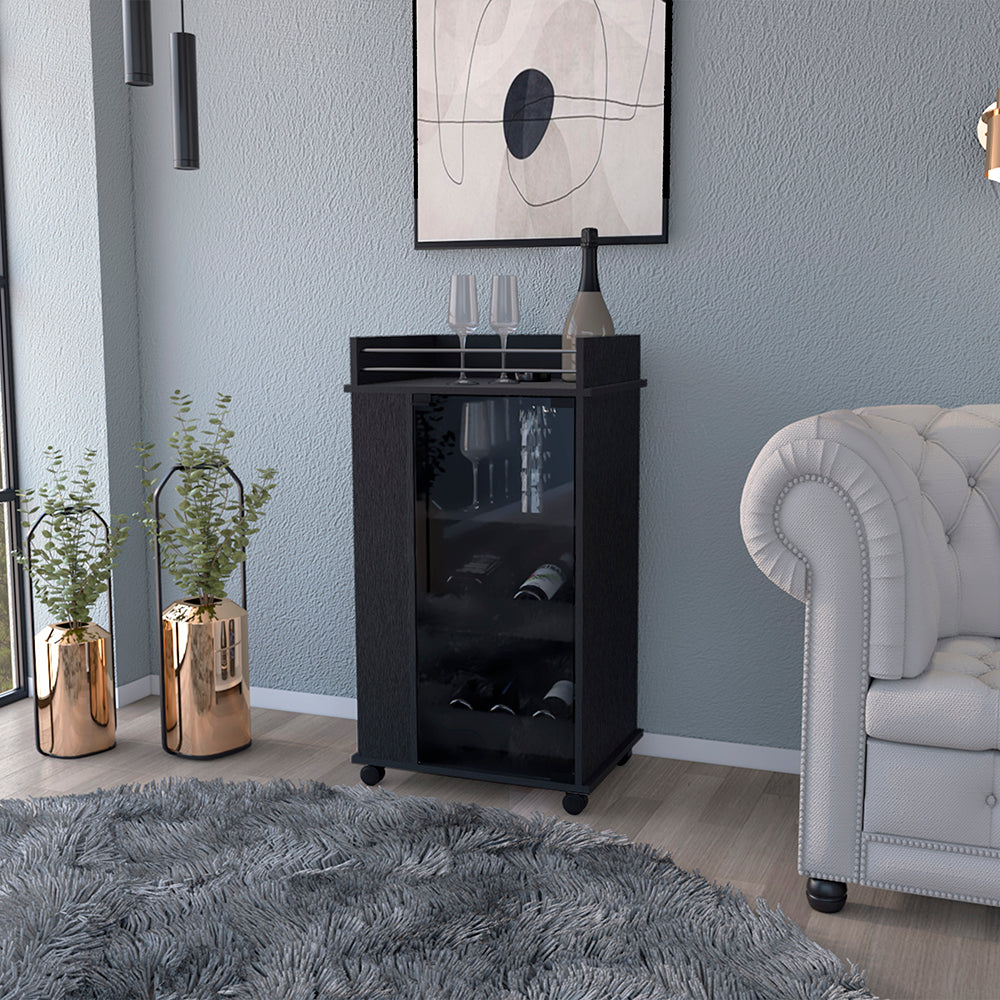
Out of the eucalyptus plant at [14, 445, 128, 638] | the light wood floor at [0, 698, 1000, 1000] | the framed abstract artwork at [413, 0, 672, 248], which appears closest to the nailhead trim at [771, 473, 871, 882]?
the light wood floor at [0, 698, 1000, 1000]

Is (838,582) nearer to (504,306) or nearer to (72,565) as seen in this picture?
(504,306)

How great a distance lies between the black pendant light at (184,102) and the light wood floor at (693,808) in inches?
63.3

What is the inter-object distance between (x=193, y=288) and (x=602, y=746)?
181cm

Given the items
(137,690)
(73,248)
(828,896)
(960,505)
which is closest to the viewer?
(828,896)

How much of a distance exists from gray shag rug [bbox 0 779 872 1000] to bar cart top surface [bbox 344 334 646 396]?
95cm

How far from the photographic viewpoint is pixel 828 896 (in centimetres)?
211

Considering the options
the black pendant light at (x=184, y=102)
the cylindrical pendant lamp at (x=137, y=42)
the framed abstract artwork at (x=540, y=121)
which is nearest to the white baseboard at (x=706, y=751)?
the framed abstract artwork at (x=540, y=121)

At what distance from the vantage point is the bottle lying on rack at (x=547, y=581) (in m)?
2.58

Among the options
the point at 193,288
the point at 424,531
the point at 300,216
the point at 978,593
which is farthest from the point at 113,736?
the point at 978,593

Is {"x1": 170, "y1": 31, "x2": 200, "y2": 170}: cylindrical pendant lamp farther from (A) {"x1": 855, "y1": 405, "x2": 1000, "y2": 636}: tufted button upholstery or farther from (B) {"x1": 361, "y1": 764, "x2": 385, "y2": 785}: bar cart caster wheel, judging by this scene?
(B) {"x1": 361, "y1": 764, "x2": 385, "y2": 785}: bar cart caster wheel

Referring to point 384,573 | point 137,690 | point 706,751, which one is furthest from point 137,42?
point 137,690

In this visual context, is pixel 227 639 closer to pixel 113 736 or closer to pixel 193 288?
pixel 113 736

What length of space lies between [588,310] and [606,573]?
2.10ft

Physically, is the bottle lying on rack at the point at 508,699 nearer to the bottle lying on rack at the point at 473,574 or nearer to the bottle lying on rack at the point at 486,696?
the bottle lying on rack at the point at 486,696
